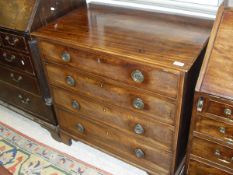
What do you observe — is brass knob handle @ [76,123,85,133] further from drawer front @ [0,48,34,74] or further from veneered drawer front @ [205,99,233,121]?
veneered drawer front @ [205,99,233,121]

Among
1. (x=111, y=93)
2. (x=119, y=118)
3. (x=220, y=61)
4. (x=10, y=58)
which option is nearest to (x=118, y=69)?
(x=111, y=93)

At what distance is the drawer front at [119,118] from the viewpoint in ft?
4.39

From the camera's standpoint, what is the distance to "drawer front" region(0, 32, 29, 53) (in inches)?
61.8

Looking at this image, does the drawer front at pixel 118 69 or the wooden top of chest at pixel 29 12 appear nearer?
the drawer front at pixel 118 69

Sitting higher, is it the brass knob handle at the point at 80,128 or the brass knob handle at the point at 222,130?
the brass knob handle at the point at 222,130

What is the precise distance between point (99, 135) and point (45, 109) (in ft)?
1.59

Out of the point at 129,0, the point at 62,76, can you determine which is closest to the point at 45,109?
the point at 62,76

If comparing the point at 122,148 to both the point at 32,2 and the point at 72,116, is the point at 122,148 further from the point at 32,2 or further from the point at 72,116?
the point at 32,2

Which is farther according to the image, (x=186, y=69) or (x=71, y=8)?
(x=71, y=8)

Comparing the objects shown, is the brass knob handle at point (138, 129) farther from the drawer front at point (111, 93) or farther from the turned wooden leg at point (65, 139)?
the turned wooden leg at point (65, 139)

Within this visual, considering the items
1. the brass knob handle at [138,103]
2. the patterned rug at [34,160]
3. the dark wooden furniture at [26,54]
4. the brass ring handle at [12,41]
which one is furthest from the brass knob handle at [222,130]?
the brass ring handle at [12,41]

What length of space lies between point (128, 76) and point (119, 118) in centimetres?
31

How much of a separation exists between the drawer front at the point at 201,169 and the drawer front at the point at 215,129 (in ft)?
0.66

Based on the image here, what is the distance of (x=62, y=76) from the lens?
1583 millimetres
